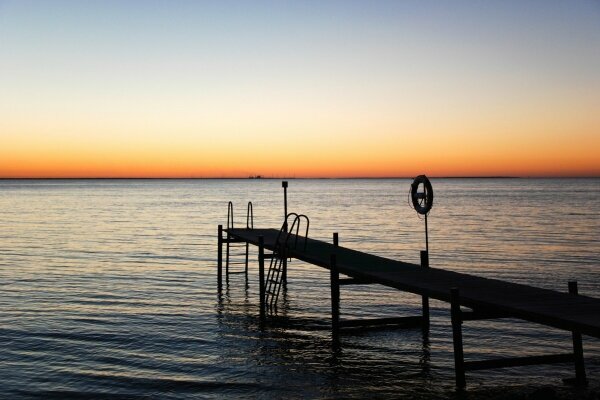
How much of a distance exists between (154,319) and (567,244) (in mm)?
24855

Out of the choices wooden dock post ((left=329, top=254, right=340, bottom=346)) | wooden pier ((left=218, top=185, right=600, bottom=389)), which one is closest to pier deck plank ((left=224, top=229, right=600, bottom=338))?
wooden pier ((left=218, top=185, right=600, bottom=389))

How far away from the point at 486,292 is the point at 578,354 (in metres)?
1.92

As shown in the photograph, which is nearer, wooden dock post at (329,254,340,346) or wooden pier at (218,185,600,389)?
wooden pier at (218,185,600,389)

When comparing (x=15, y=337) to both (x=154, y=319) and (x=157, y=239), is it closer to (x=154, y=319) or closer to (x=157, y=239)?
(x=154, y=319)

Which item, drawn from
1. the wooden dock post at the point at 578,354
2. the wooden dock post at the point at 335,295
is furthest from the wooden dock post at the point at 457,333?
the wooden dock post at the point at 335,295

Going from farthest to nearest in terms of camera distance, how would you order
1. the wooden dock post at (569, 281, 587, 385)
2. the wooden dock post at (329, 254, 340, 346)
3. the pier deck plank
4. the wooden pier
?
the wooden dock post at (329, 254, 340, 346), the wooden dock post at (569, 281, 587, 385), the wooden pier, the pier deck plank

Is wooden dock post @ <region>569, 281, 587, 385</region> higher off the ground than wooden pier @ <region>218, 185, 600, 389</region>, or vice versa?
wooden pier @ <region>218, 185, 600, 389</region>

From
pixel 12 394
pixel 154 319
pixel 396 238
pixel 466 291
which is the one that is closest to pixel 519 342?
pixel 466 291

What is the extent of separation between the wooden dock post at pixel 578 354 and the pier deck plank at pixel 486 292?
0.23 meters

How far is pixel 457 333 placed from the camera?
9828 millimetres

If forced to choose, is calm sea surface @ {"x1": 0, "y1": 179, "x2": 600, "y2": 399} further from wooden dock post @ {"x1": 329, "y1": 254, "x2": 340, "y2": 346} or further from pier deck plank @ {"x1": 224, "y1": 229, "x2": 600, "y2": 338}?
pier deck plank @ {"x1": 224, "y1": 229, "x2": 600, "y2": 338}

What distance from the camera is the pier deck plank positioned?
8484 mm

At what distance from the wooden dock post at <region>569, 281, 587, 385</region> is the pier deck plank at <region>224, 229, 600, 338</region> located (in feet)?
0.76

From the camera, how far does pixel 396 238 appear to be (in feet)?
125
